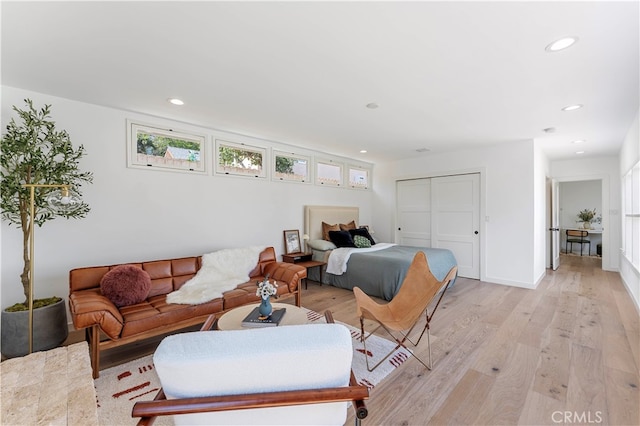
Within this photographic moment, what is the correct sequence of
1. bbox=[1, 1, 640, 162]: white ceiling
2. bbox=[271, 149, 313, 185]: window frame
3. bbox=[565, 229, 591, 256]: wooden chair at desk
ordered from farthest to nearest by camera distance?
bbox=[565, 229, 591, 256]: wooden chair at desk < bbox=[271, 149, 313, 185]: window frame < bbox=[1, 1, 640, 162]: white ceiling

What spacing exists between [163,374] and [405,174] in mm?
6144

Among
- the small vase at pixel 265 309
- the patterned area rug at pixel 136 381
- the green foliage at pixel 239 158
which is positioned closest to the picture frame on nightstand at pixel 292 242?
the green foliage at pixel 239 158

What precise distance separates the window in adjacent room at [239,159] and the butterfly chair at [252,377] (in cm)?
352

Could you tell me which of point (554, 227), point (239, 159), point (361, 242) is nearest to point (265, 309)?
point (239, 159)

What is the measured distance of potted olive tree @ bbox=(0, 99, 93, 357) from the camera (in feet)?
7.45

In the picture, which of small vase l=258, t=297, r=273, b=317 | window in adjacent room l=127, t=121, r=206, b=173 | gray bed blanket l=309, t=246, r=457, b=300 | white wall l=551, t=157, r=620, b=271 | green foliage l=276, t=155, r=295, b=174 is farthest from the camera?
white wall l=551, t=157, r=620, b=271

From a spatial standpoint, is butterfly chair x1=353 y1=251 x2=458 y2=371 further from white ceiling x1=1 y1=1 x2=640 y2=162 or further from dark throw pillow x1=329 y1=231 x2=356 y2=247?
dark throw pillow x1=329 y1=231 x2=356 y2=247

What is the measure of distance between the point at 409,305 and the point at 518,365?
0.96m

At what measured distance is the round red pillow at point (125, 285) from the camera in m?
2.50

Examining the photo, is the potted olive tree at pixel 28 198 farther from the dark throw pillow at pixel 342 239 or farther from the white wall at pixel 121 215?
the dark throw pillow at pixel 342 239

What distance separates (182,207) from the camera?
12.2 feet

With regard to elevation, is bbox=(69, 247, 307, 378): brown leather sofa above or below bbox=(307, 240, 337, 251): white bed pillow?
below

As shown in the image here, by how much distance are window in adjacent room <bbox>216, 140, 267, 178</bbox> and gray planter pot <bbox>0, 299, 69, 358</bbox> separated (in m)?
2.44

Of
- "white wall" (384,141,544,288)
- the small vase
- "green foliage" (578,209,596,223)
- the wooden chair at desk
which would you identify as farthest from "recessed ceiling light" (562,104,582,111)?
"green foliage" (578,209,596,223)
